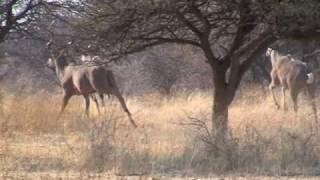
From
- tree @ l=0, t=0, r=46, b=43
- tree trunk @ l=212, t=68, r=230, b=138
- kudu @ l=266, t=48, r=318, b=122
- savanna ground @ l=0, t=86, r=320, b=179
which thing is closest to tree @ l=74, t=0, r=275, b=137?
tree trunk @ l=212, t=68, r=230, b=138

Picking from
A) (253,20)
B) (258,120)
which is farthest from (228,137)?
(258,120)

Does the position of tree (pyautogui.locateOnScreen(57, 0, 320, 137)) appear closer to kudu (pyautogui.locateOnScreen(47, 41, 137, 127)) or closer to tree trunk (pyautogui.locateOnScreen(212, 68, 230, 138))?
tree trunk (pyautogui.locateOnScreen(212, 68, 230, 138))

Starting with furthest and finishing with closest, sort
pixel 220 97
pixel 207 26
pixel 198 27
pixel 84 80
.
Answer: pixel 84 80
pixel 220 97
pixel 198 27
pixel 207 26

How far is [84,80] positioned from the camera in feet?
68.8

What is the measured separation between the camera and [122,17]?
13.0 metres

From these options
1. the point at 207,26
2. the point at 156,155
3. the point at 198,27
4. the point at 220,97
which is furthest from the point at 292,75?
the point at 156,155

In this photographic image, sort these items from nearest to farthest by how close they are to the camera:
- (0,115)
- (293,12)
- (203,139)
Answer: (293,12) → (203,139) → (0,115)

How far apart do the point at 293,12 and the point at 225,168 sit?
2.62 meters

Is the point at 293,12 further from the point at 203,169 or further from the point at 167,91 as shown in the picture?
the point at 167,91

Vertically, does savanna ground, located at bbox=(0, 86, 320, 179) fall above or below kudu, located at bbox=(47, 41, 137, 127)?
below

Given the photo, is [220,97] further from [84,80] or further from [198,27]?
[84,80]

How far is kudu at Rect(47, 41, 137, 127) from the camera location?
20406 mm

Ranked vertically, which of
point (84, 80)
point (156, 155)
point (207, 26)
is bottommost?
point (156, 155)

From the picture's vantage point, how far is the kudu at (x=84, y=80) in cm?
2041
